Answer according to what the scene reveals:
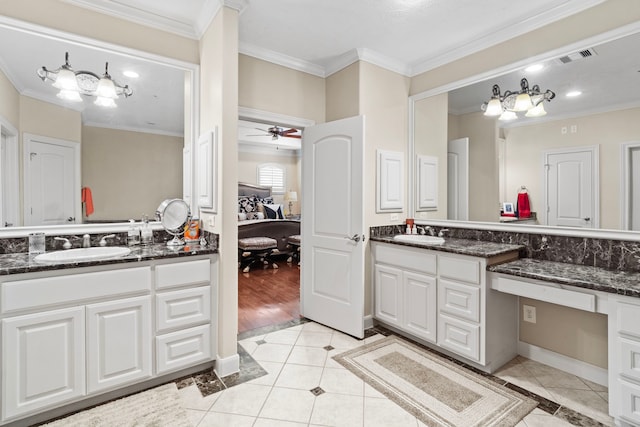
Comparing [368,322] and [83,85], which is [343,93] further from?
[368,322]

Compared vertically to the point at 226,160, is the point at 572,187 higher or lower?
lower

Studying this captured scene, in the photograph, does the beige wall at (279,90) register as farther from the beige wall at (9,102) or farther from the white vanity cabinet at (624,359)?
the white vanity cabinet at (624,359)

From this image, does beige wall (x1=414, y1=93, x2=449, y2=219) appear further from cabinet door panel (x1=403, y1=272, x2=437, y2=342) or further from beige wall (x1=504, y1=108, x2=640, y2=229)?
cabinet door panel (x1=403, y1=272, x2=437, y2=342)

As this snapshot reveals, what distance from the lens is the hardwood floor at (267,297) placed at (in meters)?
3.42

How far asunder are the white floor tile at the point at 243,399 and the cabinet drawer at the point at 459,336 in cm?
142

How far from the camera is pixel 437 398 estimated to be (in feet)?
6.77

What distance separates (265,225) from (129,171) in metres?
3.50

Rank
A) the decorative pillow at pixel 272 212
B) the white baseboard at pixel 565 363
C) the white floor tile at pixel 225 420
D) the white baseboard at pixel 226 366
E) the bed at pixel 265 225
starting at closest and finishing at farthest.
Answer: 1. the white floor tile at pixel 225 420
2. the white baseboard at pixel 565 363
3. the white baseboard at pixel 226 366
4. the bed at pixel 265 225
5. the decorative pillow at pixel 272 212

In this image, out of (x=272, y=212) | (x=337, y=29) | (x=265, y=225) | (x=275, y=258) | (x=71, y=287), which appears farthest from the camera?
(x=272, y=212)

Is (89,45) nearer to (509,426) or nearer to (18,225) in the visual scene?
(18,225)

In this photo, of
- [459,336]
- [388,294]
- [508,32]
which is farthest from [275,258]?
[508,32]

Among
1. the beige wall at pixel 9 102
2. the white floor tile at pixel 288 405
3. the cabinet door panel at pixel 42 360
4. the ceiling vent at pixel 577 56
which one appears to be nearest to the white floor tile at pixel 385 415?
the white floor tile at pixel 288 405

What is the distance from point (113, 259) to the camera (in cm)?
195

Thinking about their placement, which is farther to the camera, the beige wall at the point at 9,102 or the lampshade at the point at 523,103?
the lampshade at the point at 523,103
